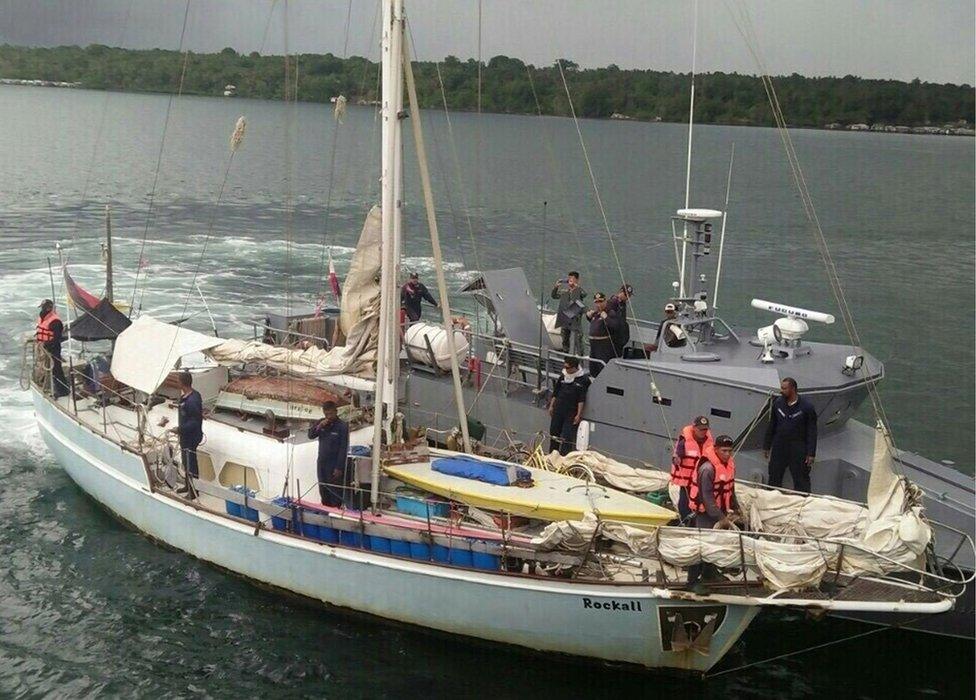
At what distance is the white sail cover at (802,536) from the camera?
12.8 meters

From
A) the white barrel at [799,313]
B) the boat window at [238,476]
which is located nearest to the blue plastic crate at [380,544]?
the boat window at [238,476]

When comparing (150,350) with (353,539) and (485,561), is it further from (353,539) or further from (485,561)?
(485,561)

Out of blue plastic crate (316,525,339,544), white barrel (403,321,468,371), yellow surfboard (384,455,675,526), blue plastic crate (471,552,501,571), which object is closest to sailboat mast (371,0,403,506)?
blue plastic crate (316,525,339,544)

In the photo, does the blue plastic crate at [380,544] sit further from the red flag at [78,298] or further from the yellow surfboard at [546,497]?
the red flag at [78,298]

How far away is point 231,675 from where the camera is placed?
14.5 metres

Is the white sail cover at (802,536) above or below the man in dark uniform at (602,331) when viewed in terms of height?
below

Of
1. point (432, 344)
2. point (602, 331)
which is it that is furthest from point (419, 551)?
point (602, 331)

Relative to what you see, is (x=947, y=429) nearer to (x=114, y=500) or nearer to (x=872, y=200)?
(x=114, y=500)

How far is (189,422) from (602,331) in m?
6.69

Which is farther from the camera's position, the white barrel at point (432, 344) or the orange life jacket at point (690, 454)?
the white barrel at point (432, 344)

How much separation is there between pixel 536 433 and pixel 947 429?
12654 mm

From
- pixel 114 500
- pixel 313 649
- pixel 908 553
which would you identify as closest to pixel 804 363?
pixel 908 553

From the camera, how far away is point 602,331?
1803 cm

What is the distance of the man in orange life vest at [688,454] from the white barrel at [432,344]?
5337mm
